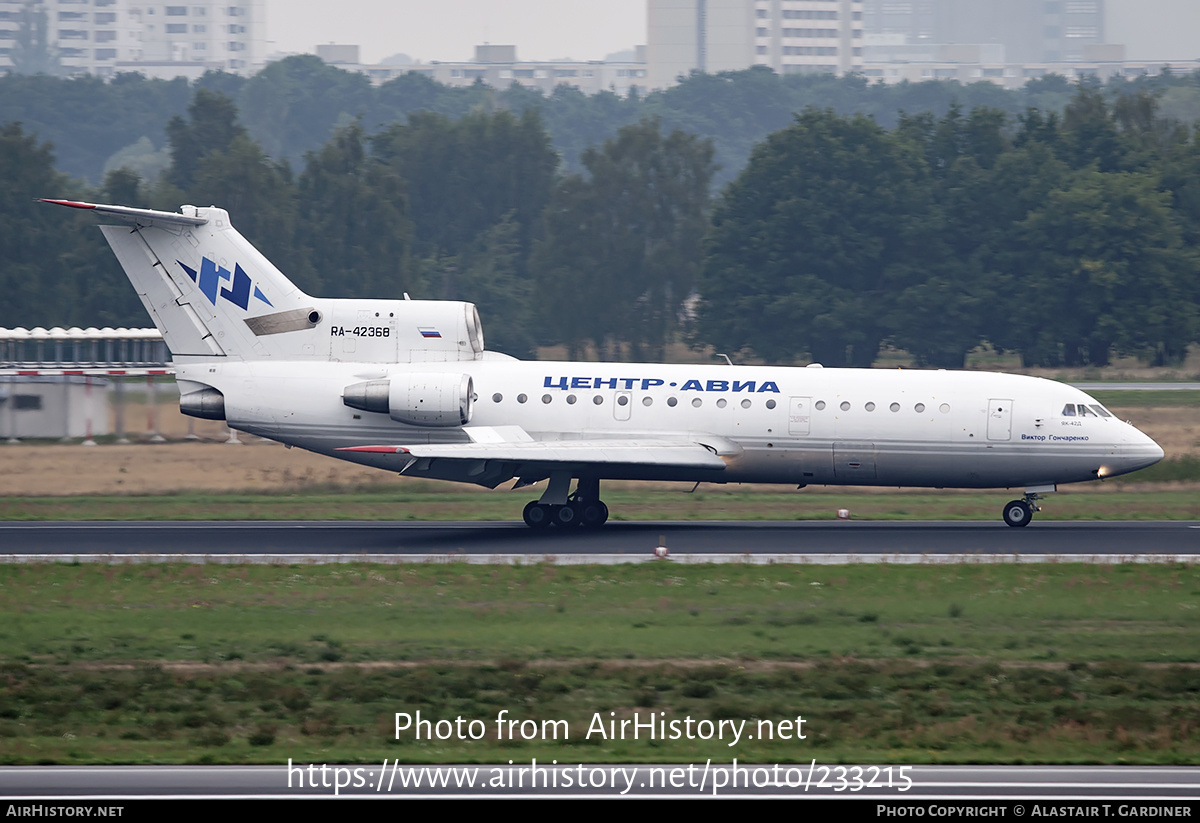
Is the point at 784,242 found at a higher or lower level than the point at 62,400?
higher

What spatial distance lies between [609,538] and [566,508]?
1743 mm

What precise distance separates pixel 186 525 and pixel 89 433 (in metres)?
15.5

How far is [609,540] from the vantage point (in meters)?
30.0

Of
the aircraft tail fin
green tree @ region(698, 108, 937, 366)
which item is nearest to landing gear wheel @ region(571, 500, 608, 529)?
the aircraft tail fin

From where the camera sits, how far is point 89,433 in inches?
1823

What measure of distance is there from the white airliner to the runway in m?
1.26

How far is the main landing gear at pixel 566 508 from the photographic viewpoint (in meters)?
31.5

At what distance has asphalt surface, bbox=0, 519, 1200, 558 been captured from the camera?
28125mm

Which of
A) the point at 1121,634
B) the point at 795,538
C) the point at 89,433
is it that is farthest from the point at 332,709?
the point at 89,433

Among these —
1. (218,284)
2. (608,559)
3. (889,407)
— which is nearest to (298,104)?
(218,284)

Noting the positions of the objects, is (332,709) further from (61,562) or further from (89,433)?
(89,433)

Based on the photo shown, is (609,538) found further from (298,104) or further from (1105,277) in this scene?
(298,104)

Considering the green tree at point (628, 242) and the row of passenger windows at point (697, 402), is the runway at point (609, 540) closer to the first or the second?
the row of passenger windows at point (697, 402)
